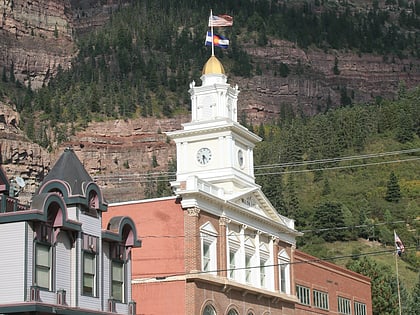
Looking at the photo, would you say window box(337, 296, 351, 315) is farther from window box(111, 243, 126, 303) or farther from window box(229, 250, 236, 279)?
window box(111, 243, 126, 303)

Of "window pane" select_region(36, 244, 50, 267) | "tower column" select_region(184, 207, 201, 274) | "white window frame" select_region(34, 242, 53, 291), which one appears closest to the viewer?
"white window frame" select_region(34, 242, 53, 291)

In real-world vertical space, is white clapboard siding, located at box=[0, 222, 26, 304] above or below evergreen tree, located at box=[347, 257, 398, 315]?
below

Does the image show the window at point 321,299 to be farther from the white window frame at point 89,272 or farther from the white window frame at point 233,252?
the white window frame at point 89,272

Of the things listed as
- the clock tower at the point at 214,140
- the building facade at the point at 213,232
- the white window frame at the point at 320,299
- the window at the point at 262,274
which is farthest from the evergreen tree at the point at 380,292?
the clock tower at the point at 214,140

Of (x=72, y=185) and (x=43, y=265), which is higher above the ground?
(x=72, y=185)

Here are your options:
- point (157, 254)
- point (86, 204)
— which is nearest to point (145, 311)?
point (157, 254)

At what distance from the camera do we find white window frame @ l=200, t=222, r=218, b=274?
6084cm

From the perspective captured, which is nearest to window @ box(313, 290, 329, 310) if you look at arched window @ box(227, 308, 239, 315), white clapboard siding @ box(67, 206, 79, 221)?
arched window @ box(227, 308, 239, 315)

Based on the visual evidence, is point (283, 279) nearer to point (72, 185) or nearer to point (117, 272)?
point (117, 272)

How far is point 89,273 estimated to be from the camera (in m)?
45.6

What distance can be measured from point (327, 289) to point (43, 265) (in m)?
43.9

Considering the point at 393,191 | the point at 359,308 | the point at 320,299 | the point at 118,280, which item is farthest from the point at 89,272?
the point at 393,191

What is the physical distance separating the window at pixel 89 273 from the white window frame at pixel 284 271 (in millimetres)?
27637

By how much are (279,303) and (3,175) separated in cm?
3009
